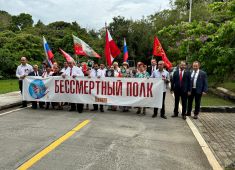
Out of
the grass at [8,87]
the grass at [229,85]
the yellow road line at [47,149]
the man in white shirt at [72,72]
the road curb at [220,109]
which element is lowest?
the grass at [8,87]

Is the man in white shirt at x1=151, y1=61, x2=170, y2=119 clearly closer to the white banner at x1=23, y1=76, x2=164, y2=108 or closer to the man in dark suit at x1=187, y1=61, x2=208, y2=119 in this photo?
the white banner at x1=23, y1=76, x2=164, y2=108

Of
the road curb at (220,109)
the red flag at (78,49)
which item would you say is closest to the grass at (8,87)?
the red flag at (78,49)

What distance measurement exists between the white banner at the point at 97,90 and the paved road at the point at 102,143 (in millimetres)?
976

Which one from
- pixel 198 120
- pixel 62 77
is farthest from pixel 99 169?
pixel 62 77

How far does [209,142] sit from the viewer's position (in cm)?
785

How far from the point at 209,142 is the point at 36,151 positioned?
3.98 m

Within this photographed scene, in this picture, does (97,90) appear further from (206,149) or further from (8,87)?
(8,87)

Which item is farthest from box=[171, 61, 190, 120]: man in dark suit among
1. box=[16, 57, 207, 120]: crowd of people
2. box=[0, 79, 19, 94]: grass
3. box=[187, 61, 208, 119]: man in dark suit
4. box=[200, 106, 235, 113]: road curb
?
box=[0, 79, 19, 94]: grass

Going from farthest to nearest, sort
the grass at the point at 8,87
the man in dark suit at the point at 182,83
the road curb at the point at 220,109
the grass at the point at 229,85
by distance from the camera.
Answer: the grass at the point at 229,85, the grass at the point at 8,87, the road curb at the point at 220,109, the man in dark suit at the point at 182,83

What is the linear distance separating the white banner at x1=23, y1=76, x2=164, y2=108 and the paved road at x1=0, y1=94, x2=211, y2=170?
98 cm

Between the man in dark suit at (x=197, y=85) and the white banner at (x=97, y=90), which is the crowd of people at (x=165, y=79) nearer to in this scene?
the man in dark suit at (x=197, y=85)

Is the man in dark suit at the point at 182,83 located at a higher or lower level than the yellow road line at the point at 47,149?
higher

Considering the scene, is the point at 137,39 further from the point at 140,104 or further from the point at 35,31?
the point at 140,104

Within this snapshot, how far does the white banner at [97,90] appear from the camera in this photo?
37.9ft
